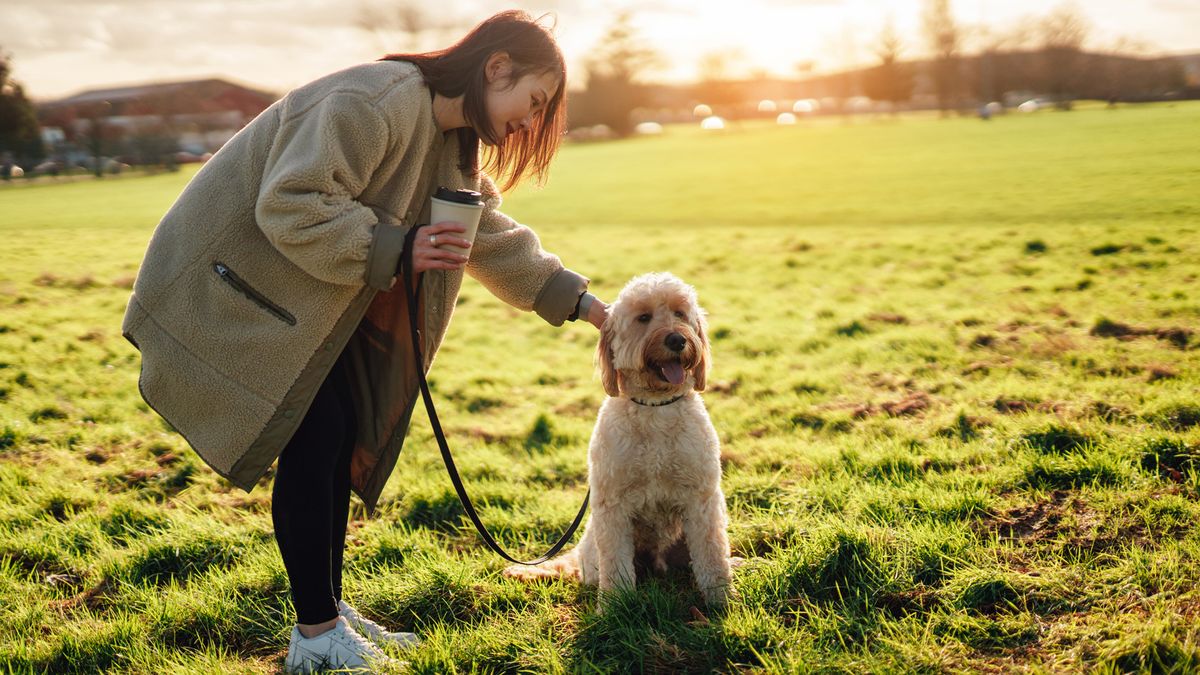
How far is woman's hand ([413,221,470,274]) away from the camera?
116 inches

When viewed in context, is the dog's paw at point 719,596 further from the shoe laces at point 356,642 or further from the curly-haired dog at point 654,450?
the shoe laces at point 356,642

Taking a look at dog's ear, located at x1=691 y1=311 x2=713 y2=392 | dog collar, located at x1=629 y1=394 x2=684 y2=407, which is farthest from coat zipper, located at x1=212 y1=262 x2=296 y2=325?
dog's ear, located at x1=691 y1=311 x2=713 y2=392

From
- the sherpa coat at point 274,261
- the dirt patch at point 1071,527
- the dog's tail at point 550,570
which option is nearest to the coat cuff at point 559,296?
the sherpa coat at point 274,261

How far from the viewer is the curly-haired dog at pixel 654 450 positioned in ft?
11.9

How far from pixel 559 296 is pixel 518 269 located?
0.72 feet

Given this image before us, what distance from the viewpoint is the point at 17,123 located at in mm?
29438

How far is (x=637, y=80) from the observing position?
8175 centimetres

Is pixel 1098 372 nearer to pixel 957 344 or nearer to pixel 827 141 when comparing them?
pixel 957 344

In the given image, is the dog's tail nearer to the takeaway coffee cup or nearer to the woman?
the woman

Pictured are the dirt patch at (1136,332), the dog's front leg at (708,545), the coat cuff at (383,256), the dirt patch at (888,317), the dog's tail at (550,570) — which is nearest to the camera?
the coat cuff at (383,256)

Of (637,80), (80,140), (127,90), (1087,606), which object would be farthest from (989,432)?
(637,80)

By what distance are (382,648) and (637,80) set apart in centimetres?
8277

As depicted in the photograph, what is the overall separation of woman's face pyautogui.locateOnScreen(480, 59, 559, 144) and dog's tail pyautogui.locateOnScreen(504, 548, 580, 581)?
6.40 ft

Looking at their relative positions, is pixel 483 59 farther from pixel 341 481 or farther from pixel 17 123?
pixel 17 123
